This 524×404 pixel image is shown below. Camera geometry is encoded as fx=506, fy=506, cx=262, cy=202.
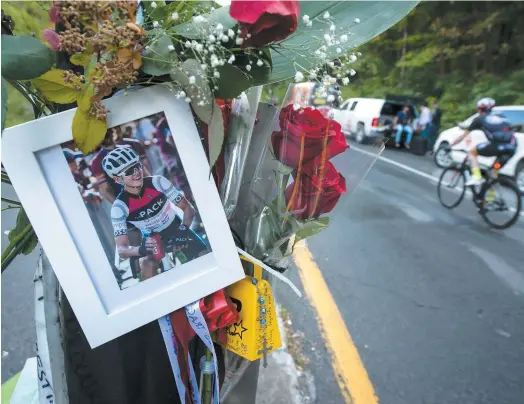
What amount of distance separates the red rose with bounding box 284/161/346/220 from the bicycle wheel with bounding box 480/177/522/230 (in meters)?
6.10

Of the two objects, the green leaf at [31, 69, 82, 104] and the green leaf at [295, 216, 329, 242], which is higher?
the green leaf at [31, 69, 82, 104]

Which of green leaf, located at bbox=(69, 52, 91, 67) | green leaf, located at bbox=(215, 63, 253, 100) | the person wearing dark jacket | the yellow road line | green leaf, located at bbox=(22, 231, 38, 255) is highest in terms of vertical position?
green leaf, located at bbox=(69, 52, 91, 67)

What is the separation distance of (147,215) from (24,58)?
0.34 metres

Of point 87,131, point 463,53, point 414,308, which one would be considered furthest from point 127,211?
point 463,53

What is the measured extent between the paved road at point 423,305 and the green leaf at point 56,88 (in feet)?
1.83

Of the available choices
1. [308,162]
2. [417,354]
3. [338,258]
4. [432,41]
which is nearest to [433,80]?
[432,41]

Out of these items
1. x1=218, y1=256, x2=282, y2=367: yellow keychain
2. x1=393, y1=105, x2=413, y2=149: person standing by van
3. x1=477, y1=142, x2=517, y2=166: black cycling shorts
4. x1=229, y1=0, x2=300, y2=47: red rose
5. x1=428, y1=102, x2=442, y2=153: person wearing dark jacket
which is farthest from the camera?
x1=428, y1=102, x2=442, y2=153: person wearing dark jacket

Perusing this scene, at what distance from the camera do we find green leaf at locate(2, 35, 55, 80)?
810 millimetres

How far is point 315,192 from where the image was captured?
1041 millimetres

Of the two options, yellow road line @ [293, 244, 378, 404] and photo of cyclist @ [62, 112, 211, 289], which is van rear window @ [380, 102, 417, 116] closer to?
yellow road line @ [293, 244, 378, 404]

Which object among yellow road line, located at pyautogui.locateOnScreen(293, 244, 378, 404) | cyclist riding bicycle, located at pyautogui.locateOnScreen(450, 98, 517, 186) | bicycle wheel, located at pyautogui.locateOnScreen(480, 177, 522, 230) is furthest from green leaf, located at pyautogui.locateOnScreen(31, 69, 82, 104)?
cyclist riding bicycle, located at pyautogui.locateOnScreen(450, 98, 517, 186)

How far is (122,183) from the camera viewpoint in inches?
37.3

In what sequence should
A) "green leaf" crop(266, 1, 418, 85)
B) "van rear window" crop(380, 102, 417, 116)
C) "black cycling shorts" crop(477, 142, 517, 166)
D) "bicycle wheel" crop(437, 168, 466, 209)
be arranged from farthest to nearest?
1. "van rear window" crop(380, 102, 417, 116)
2. "bicycle wheel" crop(437, 168, 466, 209)
3. "black cycling shorts" crop(477, 142, 517, 166)
4. "green leaf" crop(266, 1, 418, 85)

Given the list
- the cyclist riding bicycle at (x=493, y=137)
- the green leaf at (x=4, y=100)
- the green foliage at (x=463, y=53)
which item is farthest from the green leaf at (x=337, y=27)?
the green foliage at (x=463, y=53)
